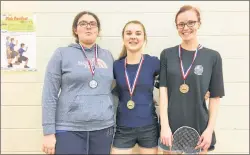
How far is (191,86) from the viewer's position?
175 centimetres

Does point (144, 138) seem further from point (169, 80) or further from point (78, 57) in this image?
point (78, 57)

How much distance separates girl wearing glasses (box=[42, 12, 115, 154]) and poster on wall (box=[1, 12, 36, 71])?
2.11 feet

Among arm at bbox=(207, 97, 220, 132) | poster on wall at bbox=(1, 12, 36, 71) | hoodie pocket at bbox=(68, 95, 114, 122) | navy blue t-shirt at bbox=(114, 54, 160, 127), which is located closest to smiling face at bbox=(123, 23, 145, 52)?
navy blue t-shirt at bbox=(114, 54, 160, 127)

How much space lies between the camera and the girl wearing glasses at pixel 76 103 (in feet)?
5.62

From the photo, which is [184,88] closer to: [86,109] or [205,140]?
[205,140]

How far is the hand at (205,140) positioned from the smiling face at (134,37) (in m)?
0.83

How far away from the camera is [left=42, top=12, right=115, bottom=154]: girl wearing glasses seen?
171cm

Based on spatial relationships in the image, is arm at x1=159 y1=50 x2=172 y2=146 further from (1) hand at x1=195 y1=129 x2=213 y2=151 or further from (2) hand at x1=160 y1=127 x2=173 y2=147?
(1) hand at x1=195 y1=129 x2=213 y2=151

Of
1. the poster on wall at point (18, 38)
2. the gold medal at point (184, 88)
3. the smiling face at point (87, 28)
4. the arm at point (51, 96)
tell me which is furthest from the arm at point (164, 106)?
the poster on wall at point (18, 38)

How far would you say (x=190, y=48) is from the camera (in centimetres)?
182

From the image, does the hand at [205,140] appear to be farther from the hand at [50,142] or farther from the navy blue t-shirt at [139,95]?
the hand at [50,142]

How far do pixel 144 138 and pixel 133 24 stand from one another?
36.1 inches

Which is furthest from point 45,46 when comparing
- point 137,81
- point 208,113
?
point 208,113

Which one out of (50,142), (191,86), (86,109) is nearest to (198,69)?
(191,86)
